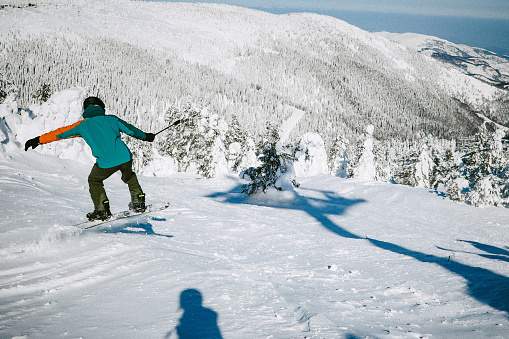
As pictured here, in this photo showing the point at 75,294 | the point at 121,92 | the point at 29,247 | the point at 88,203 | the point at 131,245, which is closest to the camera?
the point at 75,294

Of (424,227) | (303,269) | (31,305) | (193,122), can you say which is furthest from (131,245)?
(193,122)

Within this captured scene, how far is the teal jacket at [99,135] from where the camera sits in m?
5.24

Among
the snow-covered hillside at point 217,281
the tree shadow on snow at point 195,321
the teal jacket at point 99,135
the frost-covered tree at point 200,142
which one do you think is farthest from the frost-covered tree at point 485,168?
the teal jacket at point 99,135

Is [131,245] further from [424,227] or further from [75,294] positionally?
[424,227]

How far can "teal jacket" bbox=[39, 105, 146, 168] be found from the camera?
5.24m

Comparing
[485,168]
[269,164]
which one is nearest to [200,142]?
[269,164]

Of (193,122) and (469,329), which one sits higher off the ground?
(193,122)

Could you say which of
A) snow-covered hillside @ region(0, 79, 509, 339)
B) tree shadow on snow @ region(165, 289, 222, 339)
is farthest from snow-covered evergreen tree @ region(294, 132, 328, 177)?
tree shadow on snow @ region(165, 289, 222, 339)

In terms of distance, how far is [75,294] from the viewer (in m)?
3.47

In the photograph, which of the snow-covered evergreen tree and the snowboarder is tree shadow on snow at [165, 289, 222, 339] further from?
the snow-covered evergreen tree

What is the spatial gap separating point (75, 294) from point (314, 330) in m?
2.86

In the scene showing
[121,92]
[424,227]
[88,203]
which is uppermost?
[121,92]

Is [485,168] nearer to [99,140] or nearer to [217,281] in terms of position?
[217,281]

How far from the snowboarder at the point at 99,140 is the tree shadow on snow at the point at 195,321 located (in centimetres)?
315
